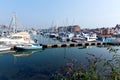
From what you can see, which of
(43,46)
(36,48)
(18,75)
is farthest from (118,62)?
(43,46)

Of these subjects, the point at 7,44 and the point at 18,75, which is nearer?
the point at 18,75

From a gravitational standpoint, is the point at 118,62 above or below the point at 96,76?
above

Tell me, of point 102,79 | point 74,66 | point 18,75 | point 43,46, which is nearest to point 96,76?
point 102,79

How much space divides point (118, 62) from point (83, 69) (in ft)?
2.90

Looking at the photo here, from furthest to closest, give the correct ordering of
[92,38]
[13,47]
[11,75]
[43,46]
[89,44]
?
[92,38]
[89,44]
[43,46]
[13,47]
[11,75]

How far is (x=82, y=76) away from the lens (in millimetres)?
4703

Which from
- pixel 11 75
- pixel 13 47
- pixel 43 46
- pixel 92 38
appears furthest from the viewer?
pixel 92 38

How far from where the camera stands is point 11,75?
1986 centimetres

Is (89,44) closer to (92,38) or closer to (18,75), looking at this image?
(92,38)

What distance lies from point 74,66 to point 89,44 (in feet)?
164

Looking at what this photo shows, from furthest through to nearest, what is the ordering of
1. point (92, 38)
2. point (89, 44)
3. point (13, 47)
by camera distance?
point (92, 38)
point (89, 44)
point (13, 47)

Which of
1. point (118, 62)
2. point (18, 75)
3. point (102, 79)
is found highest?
point (118, 62)

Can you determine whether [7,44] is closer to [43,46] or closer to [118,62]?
[43,46]

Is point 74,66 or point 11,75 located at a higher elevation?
point 74,66
